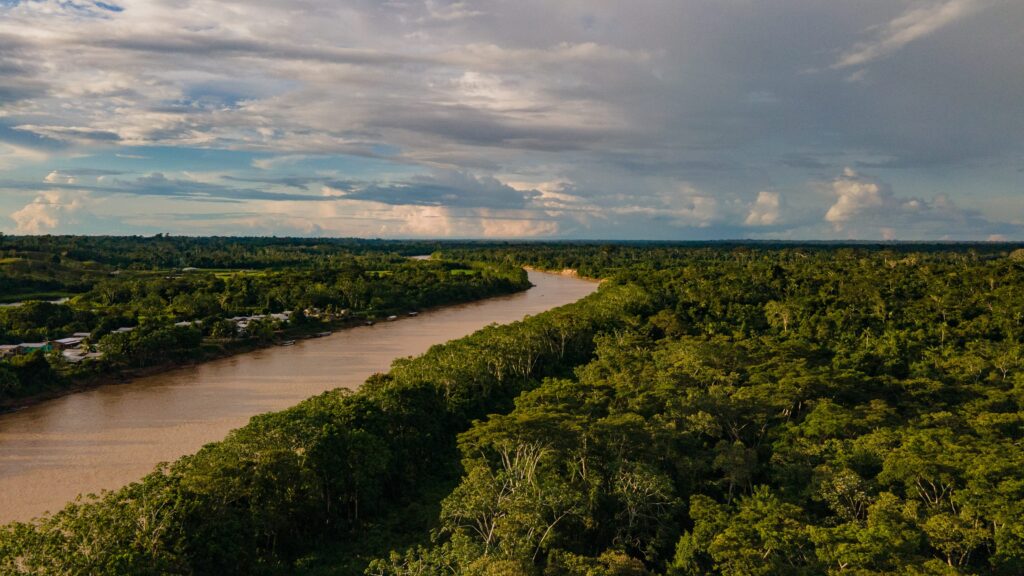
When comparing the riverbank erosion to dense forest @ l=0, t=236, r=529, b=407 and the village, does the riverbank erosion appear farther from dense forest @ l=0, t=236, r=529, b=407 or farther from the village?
the village

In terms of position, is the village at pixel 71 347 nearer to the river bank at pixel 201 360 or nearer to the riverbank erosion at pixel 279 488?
the river bank at pixel 201 360

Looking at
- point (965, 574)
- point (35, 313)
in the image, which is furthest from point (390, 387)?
point (35, 313)

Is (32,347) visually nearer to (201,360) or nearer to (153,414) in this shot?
(201,360)

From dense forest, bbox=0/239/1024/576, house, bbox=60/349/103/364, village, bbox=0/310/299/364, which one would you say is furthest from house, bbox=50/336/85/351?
dense forest, bbox=0/239/1024/576

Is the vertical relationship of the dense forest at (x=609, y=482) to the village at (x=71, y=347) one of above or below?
above

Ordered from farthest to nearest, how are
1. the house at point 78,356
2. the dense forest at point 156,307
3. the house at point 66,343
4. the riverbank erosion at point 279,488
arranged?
the house at point 66,343 → the dense forest at point 156,307 → the house at point 78,356 → the riverbank erosion at point 279,488

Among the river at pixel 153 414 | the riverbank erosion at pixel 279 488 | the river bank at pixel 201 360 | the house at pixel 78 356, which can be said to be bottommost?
the river at pixel 153 414

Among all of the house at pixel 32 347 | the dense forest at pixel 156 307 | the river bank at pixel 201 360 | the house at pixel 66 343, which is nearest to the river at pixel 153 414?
the river bank at pixel 201 360
